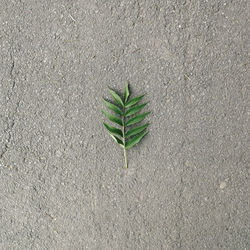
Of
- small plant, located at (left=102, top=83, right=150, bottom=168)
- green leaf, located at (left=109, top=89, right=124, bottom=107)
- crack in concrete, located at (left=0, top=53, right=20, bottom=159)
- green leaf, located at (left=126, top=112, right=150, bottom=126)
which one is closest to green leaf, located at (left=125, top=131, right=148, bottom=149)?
small plant, located at (left=102, top=83, right=150, bottom=168)

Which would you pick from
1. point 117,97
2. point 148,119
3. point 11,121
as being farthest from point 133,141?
point 11,121

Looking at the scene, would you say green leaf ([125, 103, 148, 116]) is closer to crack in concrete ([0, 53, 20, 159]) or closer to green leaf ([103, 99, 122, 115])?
green leaf ([103, 99, 122, 115])

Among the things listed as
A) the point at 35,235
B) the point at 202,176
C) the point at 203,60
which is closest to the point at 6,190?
the point at 35,235

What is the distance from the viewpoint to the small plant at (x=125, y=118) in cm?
176

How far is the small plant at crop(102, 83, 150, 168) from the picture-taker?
176 centimetres

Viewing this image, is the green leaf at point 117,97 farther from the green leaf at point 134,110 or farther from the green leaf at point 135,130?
the green leaf at point 135,130

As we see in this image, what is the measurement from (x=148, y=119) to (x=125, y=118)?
0.51ft

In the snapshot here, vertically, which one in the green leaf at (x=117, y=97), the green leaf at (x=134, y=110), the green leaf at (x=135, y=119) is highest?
the green leaf at (x=117, y=97)

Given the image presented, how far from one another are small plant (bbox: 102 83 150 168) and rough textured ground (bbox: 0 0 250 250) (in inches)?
2.6

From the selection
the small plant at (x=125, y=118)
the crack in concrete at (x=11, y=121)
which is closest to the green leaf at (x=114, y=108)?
the small plant at (x=125, y=118)

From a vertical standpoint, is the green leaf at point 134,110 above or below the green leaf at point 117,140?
above

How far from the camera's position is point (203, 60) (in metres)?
1.80

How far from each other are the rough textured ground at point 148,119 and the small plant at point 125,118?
0.07 m

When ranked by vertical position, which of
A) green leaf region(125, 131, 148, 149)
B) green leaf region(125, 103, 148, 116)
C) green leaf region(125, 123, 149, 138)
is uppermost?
green leaf region(125, 103, 148, 116)
